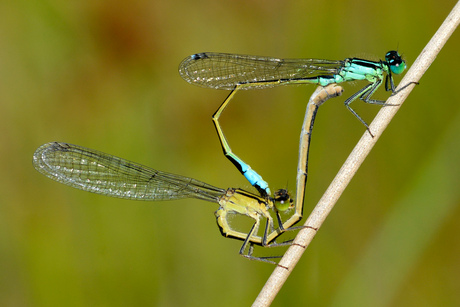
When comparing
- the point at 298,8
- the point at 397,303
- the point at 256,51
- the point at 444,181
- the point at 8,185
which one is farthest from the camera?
the point at 256,51

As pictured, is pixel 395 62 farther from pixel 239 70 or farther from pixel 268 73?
pixel 239 70

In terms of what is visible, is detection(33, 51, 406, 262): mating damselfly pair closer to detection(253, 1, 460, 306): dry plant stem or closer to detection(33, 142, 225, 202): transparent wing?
detection(33, 142, 225, 202): transparent wing

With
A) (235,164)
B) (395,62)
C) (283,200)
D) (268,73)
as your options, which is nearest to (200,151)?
(235,164)

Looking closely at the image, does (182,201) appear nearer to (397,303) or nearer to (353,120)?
(353,120)

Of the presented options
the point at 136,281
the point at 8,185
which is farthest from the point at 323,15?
the point at 8,185

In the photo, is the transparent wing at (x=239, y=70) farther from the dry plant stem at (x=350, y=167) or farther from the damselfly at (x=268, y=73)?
the dry plant stem at (x=350, y=167)

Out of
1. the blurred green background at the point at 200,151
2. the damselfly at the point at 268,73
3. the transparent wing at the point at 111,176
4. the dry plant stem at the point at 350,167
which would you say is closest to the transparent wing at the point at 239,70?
the damselfly at the point at 268,73
